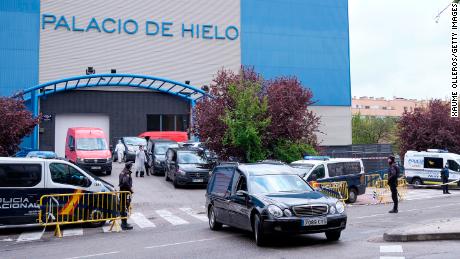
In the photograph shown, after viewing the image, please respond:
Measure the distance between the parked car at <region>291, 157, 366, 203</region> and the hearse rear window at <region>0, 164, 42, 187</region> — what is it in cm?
993

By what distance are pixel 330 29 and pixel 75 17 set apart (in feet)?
76.1

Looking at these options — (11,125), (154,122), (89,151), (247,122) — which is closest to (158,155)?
(89,151)

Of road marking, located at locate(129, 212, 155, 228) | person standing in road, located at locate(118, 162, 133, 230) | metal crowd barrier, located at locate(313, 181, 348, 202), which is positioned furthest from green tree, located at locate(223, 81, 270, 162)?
person standing in road, located at locate(118, 162, 133, 230)

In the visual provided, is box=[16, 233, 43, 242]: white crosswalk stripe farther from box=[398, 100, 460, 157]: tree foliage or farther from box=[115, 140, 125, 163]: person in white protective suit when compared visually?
box=[398, 100, 460, 157]: tree foliage

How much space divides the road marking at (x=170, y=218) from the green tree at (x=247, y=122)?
6.90 m

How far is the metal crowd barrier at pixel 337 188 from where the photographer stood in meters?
19.0

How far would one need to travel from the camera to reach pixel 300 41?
1875 inches

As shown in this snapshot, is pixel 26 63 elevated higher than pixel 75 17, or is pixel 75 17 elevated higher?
pixel 75 17

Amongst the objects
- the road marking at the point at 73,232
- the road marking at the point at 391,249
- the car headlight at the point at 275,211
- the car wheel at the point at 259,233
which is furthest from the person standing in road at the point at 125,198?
the road marking at the point at 391,249

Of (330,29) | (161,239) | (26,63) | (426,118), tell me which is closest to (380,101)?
(330,29)

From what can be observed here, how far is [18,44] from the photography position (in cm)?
3900

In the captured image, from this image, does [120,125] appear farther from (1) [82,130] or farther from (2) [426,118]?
(2) [426,118]

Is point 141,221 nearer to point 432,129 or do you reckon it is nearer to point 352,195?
point 352,195

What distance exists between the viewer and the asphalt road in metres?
9.59
